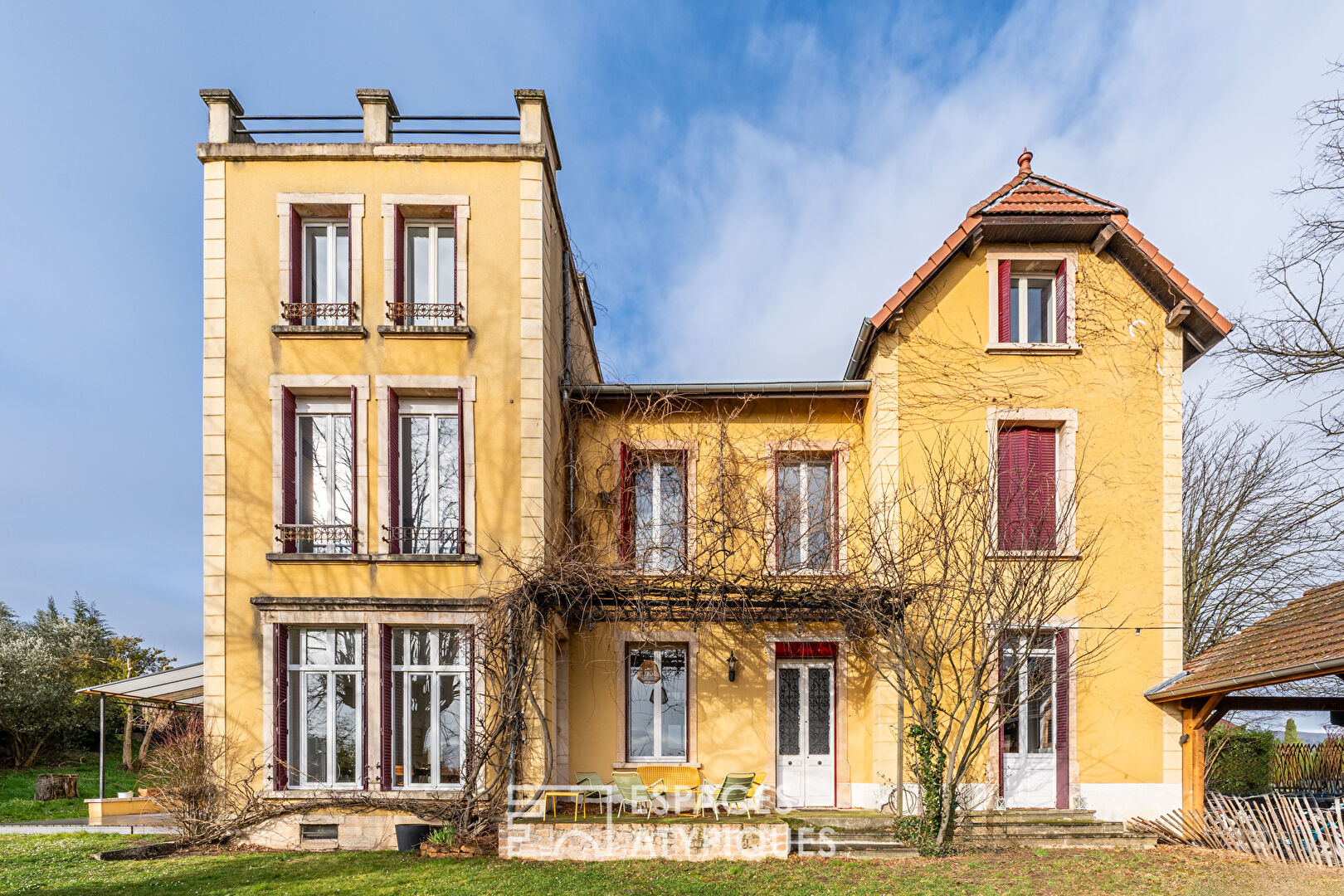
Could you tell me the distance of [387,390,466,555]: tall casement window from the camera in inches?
441

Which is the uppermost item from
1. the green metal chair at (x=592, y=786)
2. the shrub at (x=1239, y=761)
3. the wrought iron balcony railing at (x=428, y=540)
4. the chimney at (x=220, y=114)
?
the chimney at (x=220, y=114)

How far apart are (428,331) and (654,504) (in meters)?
4.35

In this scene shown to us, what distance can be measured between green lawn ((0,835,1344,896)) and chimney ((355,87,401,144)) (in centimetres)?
936

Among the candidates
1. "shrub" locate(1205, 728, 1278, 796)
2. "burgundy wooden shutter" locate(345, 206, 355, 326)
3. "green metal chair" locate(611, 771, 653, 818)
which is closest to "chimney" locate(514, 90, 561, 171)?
"burgundy wooden shutter" locate(345, 206, 355, 326)

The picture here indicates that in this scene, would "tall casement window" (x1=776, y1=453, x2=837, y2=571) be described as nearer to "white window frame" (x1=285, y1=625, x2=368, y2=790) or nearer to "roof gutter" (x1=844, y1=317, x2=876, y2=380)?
"roof gutter" (x1=844, y1=317, x2=876, y2=380)

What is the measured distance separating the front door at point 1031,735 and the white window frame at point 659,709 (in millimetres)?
4516

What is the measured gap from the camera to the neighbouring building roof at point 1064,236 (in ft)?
38.5

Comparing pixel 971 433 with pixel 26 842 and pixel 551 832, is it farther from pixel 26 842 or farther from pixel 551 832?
pixel 26 842

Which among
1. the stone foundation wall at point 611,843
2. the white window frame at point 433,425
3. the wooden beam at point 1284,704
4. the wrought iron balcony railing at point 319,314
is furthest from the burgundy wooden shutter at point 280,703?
the wooden beam at point 1284,704

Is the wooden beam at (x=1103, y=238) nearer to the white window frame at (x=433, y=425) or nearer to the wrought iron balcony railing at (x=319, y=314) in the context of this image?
the white window frame at (x=433, y=425)

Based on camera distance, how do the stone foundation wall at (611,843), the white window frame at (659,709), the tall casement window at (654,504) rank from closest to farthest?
the stone foundation wall at (611,843)
the white window frame at (659,709)
the tall casement window at (654,504)

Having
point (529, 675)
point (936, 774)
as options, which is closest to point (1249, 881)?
point (936, 774)

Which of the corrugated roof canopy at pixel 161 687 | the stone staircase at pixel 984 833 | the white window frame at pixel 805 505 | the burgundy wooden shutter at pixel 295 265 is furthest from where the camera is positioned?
the corrugated roof canopy at pixel 161 687

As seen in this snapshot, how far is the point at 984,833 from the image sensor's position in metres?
10.8
